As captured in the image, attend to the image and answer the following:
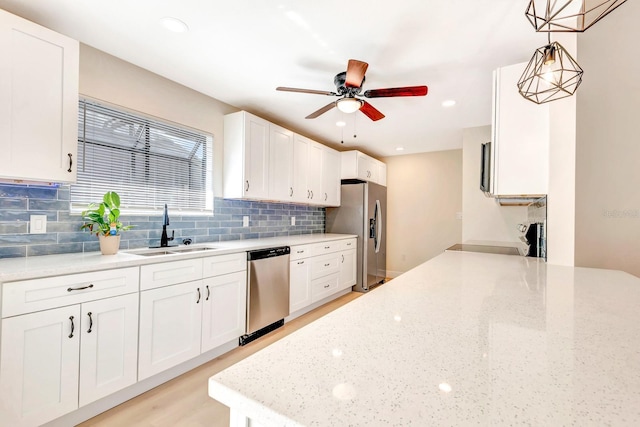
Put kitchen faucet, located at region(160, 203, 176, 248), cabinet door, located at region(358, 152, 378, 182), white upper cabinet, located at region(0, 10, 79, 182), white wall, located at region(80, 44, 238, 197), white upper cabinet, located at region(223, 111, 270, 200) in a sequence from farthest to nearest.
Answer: cabinet door, located at region(358, 152, 378, 182) → white upper cabinet, located at region(223, 111, 270, 200) → kitchen faucet, located at region(160, 203, 176, 248) → white wall, located at region(80, 44, 238, 197) → white upper cabinet, located at region(0, 10, 79, 182)

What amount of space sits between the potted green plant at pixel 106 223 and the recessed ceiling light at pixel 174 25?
3.87 ft

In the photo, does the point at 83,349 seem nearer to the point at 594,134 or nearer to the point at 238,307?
the point at 238,307

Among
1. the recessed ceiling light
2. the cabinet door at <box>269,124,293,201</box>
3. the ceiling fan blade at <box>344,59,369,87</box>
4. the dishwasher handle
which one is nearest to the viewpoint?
the recessed ceiling light

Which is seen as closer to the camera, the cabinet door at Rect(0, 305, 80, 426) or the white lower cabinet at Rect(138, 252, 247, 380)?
the cabinet door at Rect(0, 305, 80, 426)

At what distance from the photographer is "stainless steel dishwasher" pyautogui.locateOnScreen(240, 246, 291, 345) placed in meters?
2.60

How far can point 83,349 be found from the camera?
5.12ft

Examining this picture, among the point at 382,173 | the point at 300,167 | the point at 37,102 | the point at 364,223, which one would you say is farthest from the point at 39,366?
the point at 382,173

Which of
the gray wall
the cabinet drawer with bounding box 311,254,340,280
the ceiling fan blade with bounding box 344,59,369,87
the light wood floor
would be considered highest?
the ceiling fan blade with bounding box 344,59,369,87

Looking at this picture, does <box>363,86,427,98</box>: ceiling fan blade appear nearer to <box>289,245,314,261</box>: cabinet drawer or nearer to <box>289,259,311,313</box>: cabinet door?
<box>289,245,314,261</box>: cabinet drawer

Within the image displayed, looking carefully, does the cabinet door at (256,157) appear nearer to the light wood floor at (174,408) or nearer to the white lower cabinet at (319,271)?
the white lower cabinet at (319,271)

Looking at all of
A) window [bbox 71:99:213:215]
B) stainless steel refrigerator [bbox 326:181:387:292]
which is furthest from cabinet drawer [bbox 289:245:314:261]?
stainless steel refrigerator [bbox 326:181:387:292]

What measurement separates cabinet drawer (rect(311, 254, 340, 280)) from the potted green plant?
2058 millimetres

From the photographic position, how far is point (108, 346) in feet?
5.45

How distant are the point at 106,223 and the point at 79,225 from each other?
0.78 ft
